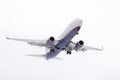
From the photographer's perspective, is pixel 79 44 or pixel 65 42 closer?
pixel 65 42

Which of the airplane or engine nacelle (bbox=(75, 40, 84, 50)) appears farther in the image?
engine nacelle (bbox=(75, 40, 84, 50))

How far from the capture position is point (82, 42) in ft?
428

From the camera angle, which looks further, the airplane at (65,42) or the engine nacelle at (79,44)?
the engine nacelle at (79,44)

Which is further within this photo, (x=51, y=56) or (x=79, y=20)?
(x=51, y=56)

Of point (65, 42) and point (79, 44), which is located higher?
point (65, 42)

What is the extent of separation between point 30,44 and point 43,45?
3.46 metres

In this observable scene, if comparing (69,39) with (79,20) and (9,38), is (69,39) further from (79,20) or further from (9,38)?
(9,38)

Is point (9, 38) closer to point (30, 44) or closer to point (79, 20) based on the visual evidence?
point (30, 44)

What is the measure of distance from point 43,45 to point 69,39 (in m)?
8.17

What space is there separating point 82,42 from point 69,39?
441cm

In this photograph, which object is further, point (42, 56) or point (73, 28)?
point (42, 56)

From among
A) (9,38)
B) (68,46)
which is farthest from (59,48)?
(9,38)

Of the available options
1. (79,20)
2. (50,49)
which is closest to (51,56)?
(50,49)

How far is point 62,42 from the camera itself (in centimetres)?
12825
